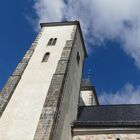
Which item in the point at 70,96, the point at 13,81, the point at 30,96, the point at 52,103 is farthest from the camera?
the point at 70,96

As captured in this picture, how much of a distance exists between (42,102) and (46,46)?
4.77 m

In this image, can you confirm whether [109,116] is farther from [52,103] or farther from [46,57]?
[46,57]

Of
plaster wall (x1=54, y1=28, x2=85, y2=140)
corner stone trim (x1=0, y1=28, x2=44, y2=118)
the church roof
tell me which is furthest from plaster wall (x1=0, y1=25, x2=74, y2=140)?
the church roof

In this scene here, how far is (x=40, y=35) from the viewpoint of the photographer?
1816 centimetres

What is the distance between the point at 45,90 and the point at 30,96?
72cm

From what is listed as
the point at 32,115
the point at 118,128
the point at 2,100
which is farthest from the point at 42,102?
the point at 118,128

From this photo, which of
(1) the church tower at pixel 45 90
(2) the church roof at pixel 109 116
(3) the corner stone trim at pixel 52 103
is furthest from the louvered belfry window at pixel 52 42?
(2) the church roof at pixel 109 116

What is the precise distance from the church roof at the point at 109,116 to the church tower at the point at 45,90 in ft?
2.33

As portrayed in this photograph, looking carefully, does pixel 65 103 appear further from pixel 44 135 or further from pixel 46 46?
pixel 46 46

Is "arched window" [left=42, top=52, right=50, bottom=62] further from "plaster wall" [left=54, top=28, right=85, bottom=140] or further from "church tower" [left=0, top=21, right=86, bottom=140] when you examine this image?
"plaster wall" [left=54, top=28, right=85, bottom=140]

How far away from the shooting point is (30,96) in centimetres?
1353

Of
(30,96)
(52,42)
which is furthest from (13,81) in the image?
(52,42)

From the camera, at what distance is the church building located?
12.2 m

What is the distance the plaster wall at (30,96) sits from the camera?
39.5ft
